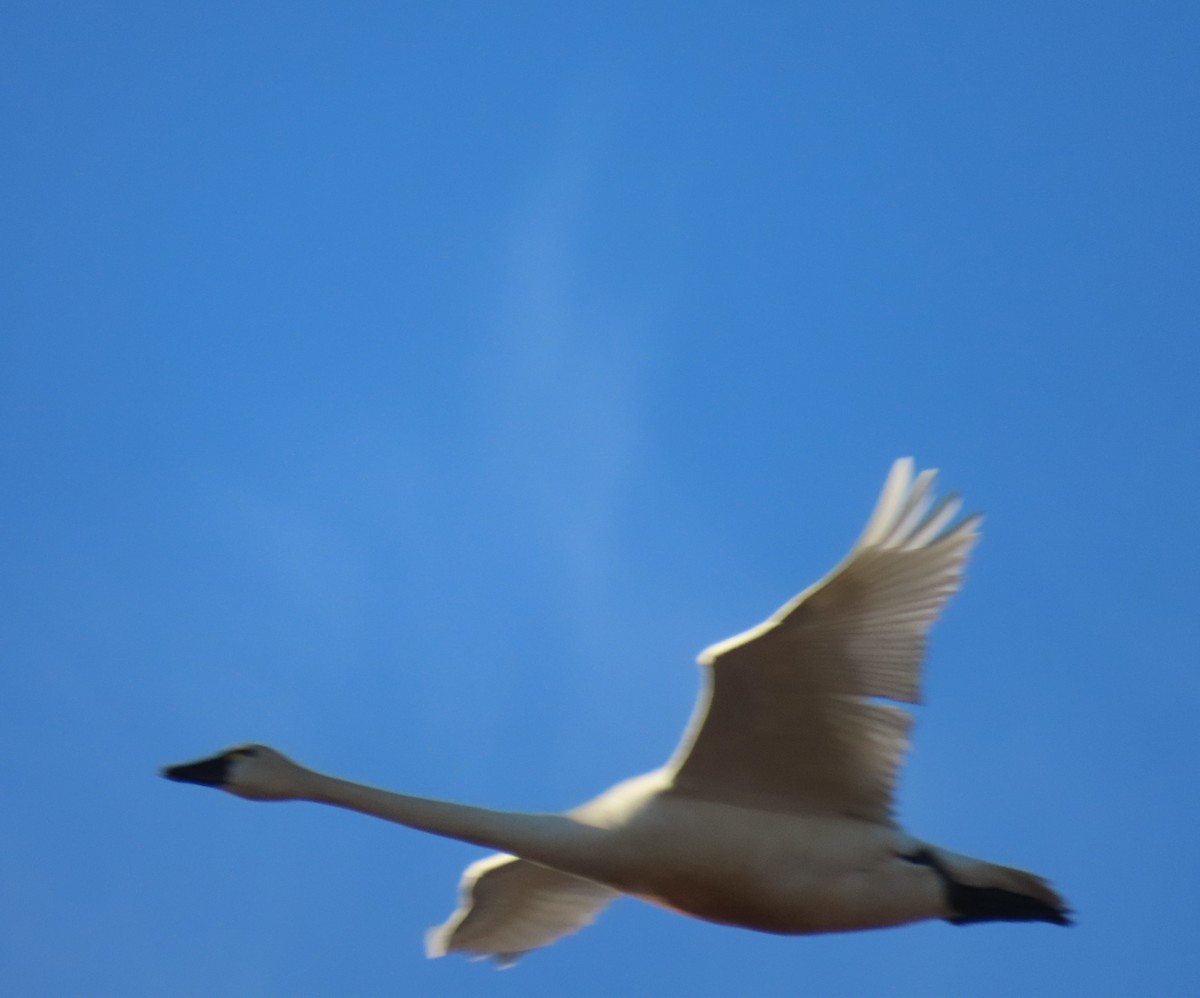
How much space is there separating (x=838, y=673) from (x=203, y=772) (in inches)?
98.6

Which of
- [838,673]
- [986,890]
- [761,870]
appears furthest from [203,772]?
[986,890]

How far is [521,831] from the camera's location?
6152mm

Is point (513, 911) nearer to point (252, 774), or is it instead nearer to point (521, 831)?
point (521, 831)

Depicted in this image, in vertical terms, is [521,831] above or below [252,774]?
below

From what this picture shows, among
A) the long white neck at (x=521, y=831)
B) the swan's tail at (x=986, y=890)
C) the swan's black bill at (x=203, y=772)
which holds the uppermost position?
the swan's black bill at (x=203, y=772)

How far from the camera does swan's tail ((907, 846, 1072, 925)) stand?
626cm

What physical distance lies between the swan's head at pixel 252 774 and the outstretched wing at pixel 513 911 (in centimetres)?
128

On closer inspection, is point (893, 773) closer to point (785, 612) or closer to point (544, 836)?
point (785, 612)

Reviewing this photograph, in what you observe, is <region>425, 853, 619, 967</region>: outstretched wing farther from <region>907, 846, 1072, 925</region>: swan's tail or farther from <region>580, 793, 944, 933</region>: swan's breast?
<region>907, 846, 1072, 925</region>: swan's tail

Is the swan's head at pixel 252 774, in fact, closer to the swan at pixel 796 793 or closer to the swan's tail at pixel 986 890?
the swan at pixel 796 793

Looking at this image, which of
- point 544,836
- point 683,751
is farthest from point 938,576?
point 544,836

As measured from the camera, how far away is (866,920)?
6.24m

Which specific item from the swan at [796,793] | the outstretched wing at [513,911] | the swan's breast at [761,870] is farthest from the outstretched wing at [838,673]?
the outstretched wing at [513,911]

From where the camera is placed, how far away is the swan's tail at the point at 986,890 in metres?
6.26
